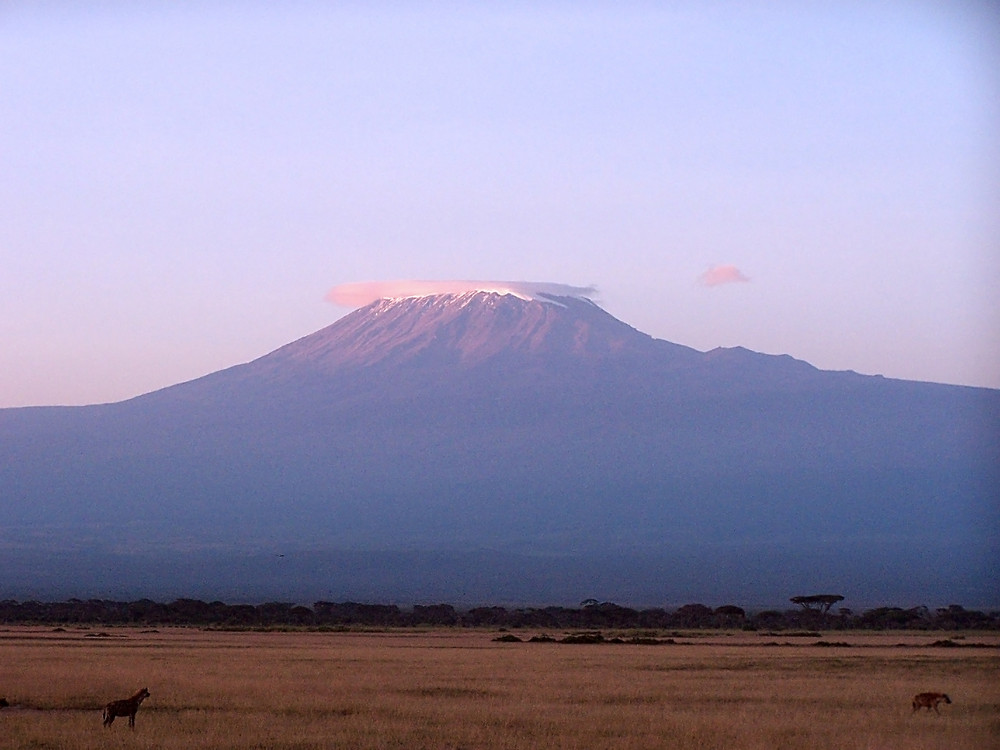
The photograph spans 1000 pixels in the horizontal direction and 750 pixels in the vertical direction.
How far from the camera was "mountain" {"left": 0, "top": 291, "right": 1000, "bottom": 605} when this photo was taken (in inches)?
4464

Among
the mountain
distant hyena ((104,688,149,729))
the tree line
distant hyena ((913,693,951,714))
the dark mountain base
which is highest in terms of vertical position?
the mountain

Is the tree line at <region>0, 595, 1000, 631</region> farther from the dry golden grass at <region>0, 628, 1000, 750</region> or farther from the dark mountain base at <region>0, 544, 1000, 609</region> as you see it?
the dark mountain base at <region>0, 544, 1000, 609</region>

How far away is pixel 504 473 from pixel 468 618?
80339mm

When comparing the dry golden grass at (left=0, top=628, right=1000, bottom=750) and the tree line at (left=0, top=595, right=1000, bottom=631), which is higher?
the tree line at (left=0, top=595, right=1000, bottom=631)

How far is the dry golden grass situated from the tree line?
24.0m

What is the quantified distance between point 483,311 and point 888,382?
4932 centimetres

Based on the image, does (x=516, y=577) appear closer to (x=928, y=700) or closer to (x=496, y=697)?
(x=496, y=697)

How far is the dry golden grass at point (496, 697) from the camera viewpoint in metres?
16.7

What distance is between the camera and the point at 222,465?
148m

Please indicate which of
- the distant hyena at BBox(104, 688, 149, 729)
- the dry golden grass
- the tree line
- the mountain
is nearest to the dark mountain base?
the mountain

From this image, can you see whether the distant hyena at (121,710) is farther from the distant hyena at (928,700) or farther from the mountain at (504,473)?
the mountain at (504,473)

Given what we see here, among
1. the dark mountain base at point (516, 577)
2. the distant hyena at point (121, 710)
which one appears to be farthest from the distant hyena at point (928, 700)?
the dark mountain base at point (516, 577)

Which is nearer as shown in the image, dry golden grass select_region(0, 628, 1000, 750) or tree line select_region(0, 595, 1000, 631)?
dry golden grass select_region(0, 628, 1000, 750)

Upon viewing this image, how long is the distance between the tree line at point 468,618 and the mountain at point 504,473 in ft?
113
